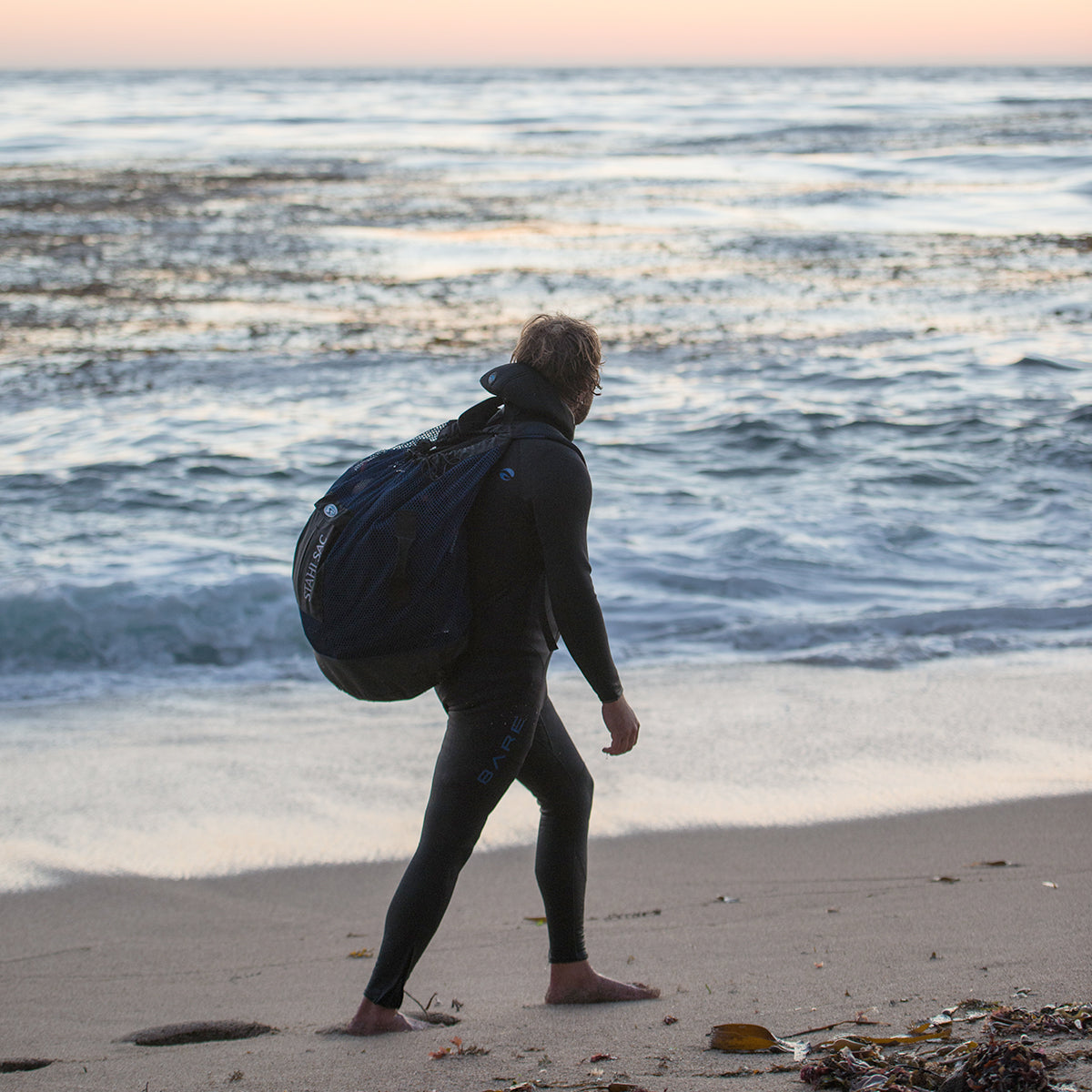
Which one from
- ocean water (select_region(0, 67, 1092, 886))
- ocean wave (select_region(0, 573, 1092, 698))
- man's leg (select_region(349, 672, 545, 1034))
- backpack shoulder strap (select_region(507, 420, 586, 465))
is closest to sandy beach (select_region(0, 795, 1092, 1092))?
man's leg (select_region(349, 672, 545, 1034))

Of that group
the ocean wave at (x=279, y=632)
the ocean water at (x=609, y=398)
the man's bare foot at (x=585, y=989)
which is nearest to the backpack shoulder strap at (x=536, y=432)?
the man's bare foot at (x=585, y=989)

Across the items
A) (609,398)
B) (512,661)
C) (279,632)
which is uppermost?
(512,661)

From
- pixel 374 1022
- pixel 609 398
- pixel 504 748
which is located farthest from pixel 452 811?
pixel 609 398

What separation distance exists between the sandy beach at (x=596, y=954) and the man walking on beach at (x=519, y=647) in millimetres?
310

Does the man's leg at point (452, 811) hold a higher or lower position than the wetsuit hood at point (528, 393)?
lower

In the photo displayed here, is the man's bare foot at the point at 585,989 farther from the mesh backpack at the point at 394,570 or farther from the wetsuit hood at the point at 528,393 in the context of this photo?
the wetsuit hood at the point at 528,393

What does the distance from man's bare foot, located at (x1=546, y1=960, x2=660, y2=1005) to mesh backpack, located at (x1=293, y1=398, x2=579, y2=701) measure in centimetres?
88

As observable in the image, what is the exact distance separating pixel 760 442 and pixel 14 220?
1793 centimetres

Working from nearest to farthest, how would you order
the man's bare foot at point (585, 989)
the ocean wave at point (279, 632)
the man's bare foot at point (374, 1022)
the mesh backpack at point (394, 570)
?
the mesh backpack at point (394, 570), the man's bare foot at point (374, 1022), the man's bare foot at point (585, 989), the ocean wave at point (279, 632)

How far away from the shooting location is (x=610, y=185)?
95.3ft

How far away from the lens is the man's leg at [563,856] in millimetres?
2789

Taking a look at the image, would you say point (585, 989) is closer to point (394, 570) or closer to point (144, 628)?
point (394, 570)

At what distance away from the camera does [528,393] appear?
258 centimetres

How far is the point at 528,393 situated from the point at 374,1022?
1.45m
